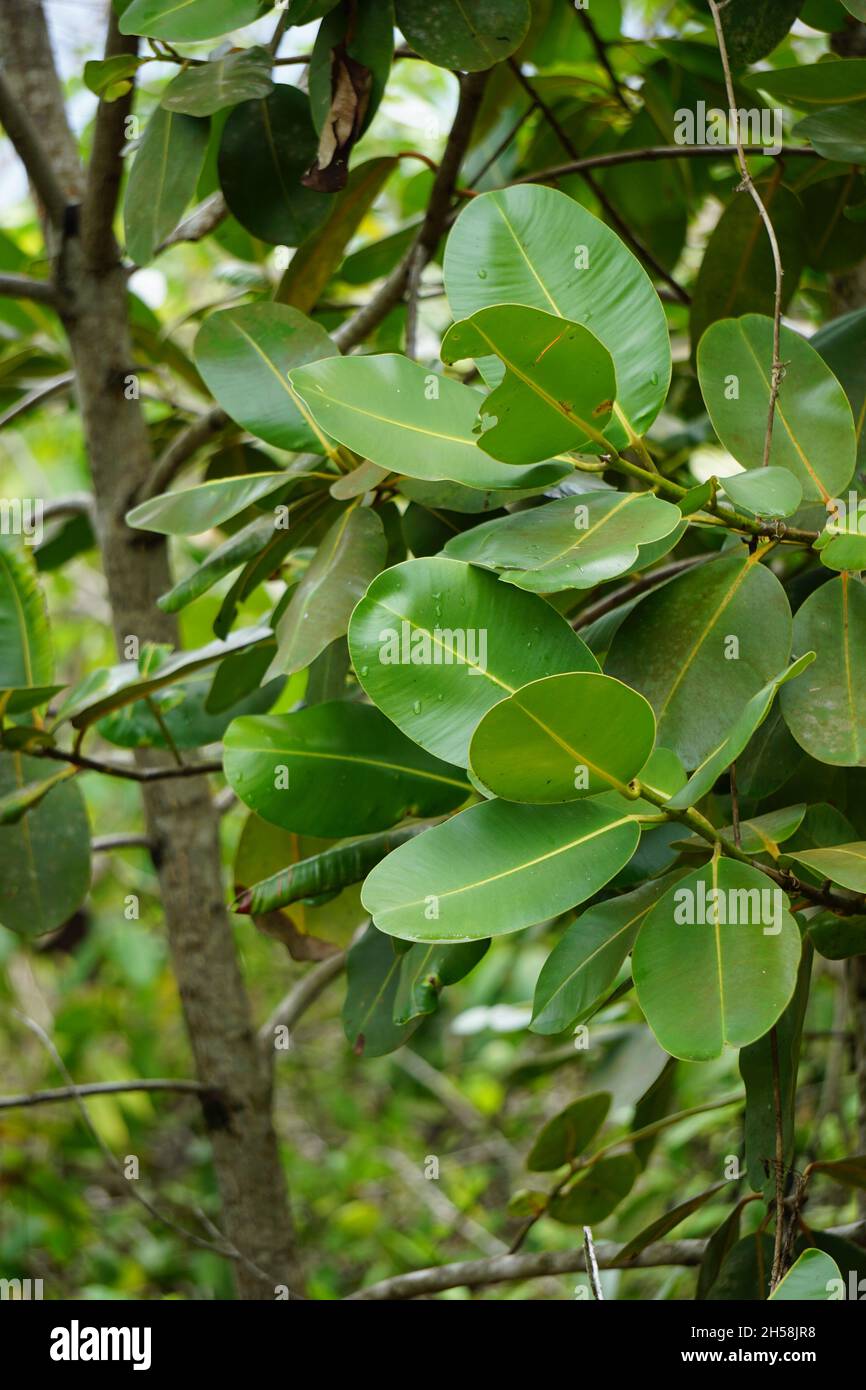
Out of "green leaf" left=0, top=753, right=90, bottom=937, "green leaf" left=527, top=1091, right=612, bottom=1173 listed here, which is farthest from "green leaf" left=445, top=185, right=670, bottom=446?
"green leaf" left=527, top=1091, right=612, bottom=1173

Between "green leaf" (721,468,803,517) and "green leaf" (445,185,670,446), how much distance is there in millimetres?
68

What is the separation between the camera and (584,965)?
21.4 inches

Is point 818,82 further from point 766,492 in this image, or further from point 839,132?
point 766,492

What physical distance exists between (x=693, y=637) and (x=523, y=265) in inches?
7.5

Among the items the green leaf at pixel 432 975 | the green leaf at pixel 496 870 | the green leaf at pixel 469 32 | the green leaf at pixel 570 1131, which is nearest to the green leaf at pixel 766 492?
the green leaf at pixel 496 870

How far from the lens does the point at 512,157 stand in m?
1.17

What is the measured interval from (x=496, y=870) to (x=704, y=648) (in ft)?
0.54

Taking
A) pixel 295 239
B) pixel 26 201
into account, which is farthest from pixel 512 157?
pixel 26 201

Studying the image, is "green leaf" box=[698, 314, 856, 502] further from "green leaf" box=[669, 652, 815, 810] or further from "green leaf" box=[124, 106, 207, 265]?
"green leaf" box=[124, 106, 207, 265]

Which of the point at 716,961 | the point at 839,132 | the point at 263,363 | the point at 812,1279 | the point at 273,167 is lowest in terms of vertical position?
the point at 812,1279

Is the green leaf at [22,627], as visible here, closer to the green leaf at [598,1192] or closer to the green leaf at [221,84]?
the green leaf at [221,84]

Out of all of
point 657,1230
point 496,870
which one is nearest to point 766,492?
point 496,870
